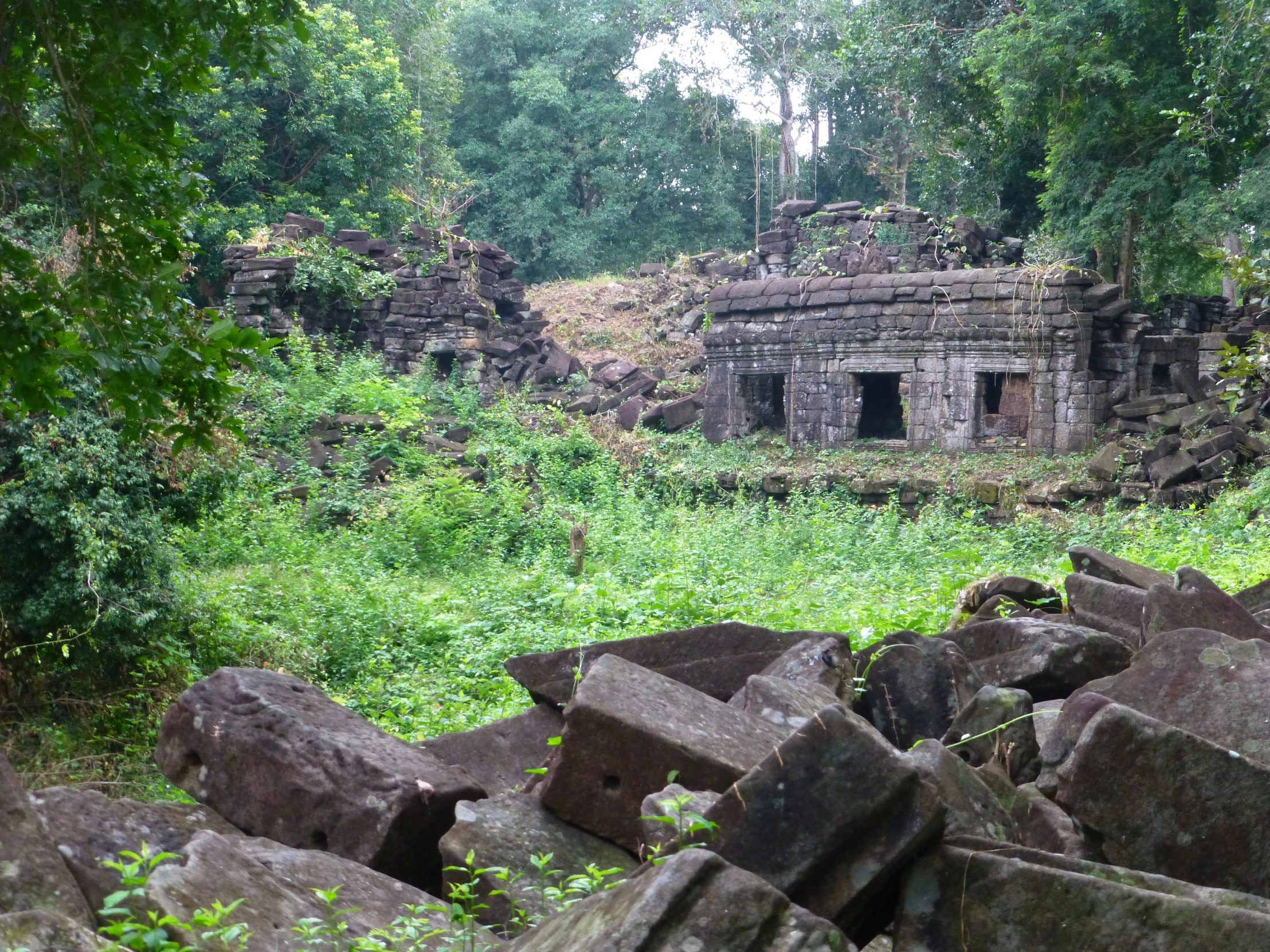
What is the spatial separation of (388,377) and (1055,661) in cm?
1541

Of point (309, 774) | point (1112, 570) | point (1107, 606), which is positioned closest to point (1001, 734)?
point (1107, 606)

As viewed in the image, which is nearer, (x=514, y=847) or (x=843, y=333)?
(x=514, y=847)

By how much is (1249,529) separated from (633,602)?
5.86m

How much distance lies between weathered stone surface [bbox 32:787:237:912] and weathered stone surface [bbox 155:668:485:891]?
0.29m

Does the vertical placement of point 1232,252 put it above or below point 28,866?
above

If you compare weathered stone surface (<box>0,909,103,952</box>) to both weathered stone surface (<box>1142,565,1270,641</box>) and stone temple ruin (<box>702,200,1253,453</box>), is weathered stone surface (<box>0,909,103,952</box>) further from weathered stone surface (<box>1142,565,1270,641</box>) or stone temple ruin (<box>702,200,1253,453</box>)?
stone temple ruin (<box>702,200,1253,453</box>)

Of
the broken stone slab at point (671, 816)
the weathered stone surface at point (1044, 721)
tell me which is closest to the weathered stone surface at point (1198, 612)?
the weathered stone surface at point (1044, 721)

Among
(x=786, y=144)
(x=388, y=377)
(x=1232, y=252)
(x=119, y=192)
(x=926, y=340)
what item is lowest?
(x=388, y=377)

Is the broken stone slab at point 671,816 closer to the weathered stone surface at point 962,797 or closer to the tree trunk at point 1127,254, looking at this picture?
the weathered stone surface at point 962,797

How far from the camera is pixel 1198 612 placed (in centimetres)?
430

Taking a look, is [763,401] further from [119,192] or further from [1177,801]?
[1177,801]

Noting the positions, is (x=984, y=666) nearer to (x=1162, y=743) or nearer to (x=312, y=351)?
(x=1162, y=743)

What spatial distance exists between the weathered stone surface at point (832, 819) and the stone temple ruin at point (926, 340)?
12.8 m

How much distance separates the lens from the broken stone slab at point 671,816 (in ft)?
8.57
